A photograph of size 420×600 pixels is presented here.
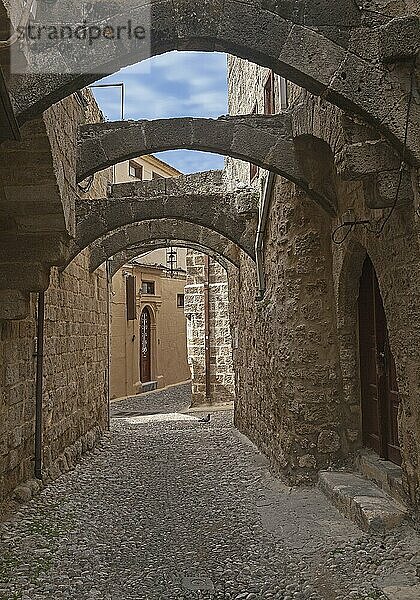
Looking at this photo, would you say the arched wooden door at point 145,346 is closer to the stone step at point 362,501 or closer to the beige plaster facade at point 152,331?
the beige plaster facade at point 152,331

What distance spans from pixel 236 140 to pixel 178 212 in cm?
248

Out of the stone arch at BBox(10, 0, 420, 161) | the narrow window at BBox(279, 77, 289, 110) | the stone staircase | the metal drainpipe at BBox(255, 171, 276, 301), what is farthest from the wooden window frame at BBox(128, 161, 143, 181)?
the stone arch at BBox(10, 0, 420, 161)

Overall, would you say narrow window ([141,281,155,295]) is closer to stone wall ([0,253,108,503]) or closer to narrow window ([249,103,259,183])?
stone wall ([0,253,108,503])

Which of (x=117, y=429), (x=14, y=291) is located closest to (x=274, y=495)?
(x=14, y=291)

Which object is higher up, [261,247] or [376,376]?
[261,247]

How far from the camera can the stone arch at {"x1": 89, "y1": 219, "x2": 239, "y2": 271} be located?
10.1 metres

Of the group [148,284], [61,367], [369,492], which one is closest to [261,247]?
[61,367]

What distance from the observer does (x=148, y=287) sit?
2125 cm

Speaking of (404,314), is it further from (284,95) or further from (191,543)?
(284,95)

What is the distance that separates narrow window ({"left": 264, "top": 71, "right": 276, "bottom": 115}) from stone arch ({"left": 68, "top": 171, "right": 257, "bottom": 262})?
101cm

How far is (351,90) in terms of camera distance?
10.7 ft

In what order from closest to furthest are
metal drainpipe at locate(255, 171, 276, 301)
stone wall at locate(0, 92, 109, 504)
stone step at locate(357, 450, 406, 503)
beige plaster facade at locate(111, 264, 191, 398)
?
1. stone step at locate(357, 450, 406, 503)
2. stone wall at locate(0, 92, 109, 504)
3. metal drainpipe at locate(255, 171, 276, 301)
4. beige plaster facade at locate(111, 264, 191, 398)

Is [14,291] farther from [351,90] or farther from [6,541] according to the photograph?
[351,90]

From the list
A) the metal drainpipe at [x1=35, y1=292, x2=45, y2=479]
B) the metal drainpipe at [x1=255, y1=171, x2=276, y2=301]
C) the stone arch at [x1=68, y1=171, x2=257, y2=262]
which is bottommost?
the metal drainpipe at [x1=35, y1=292, x2=45, y2=479]
